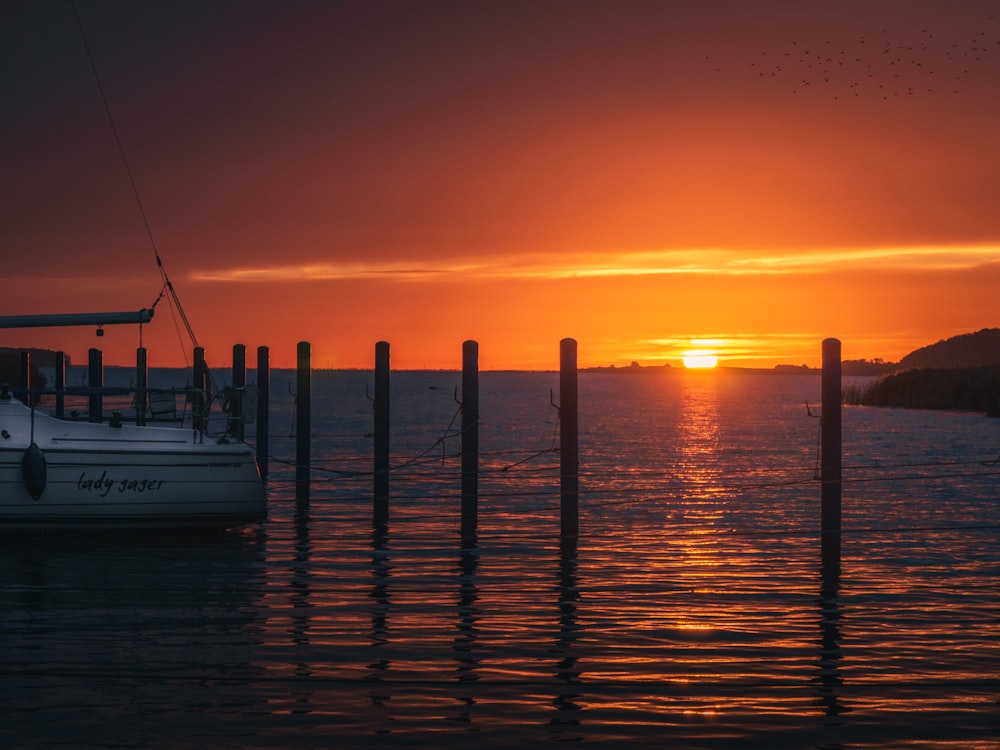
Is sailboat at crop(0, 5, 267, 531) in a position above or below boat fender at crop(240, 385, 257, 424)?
below

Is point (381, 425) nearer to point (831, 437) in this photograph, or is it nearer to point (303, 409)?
point (303, 409)

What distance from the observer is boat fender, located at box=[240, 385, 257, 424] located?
808 inches

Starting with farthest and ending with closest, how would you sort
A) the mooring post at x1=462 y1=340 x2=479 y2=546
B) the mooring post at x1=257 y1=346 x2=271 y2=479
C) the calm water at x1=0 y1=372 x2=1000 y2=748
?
the mooring post at x1=257 y1=346 x2=271 y2=479, the mooring post at x1=462 y1=340 x2=479 y2=546, the calm water at x1=0 y1=372 x2=1000 y2=748

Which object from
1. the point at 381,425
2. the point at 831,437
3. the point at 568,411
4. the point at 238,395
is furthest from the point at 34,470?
the point at 831,437

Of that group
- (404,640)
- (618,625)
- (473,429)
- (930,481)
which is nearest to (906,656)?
(618,625)

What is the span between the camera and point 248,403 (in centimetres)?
2075

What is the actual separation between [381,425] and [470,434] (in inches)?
99.8

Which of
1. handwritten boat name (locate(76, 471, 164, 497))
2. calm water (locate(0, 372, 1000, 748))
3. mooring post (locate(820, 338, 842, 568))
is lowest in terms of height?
calm water (locate(0, 372, 1000, 748))

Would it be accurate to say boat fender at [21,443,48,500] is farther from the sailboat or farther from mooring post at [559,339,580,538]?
mooring post at [559,339,580,538]

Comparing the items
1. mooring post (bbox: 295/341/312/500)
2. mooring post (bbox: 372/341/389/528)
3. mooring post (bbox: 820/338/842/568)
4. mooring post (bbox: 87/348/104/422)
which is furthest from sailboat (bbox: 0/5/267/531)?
mooring post (bbox: 87/348/104/422)

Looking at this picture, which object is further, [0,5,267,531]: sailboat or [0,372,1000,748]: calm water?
[0,5,267,531]: sailboat

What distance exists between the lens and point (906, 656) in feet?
38.1

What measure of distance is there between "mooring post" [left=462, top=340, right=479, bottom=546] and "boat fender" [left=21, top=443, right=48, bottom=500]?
6.81 m

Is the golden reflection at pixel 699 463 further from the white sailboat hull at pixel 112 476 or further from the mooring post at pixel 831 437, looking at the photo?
the white sailboat hull at pixel 112 476
